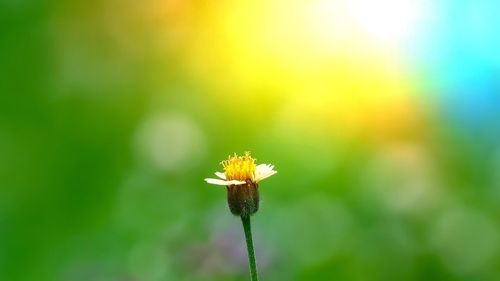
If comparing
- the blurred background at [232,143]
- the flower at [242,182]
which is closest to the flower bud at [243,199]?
the flower at [242,182]

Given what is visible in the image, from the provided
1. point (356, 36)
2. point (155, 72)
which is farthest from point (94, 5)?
point (356, 36)

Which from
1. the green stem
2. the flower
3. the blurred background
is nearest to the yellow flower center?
the flower

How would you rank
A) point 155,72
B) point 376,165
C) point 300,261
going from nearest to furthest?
point 300,261
point 376,165
point 155,72

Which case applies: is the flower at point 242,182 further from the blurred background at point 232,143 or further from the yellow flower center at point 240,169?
the blurred background at point 232,143

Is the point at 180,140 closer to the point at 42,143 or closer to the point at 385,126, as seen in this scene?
the point at 42,143

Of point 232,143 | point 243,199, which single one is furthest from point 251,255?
point 232,143

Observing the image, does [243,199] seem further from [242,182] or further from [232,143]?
[232,143]

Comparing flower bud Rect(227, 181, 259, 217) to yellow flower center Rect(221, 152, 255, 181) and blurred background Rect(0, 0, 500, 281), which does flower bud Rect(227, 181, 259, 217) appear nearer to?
yellow flower center Rect(221, 152, 255, 181)
